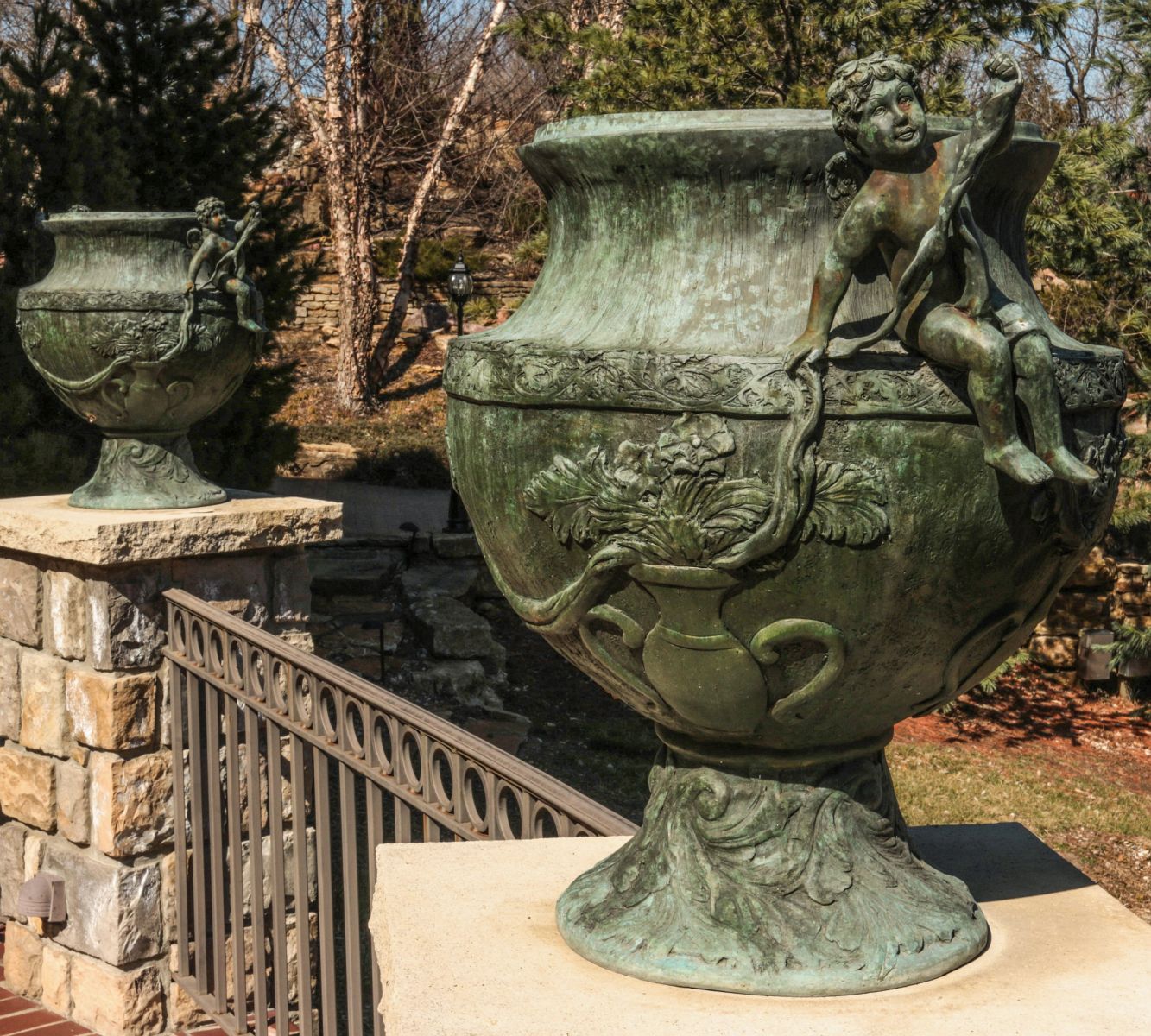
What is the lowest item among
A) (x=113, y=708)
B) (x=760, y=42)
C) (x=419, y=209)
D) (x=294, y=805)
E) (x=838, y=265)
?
(x=113, y=708)

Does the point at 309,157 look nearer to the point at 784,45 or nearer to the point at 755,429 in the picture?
the point at 784,45

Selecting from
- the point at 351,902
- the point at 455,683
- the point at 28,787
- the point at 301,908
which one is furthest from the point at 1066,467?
the point at 455,683

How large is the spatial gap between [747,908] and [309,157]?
18.8 meters

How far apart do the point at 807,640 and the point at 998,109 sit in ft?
1.94

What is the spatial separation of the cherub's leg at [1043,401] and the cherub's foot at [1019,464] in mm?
15

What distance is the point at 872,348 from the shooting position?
1.49 meters

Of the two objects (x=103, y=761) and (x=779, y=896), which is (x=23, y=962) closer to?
(x=103, y=761)

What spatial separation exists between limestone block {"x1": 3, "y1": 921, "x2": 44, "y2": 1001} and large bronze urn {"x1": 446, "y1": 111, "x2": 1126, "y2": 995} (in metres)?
3.15

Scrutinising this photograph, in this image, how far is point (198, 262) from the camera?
426 cm

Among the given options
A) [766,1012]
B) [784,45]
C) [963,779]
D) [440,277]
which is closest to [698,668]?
[766,1012]

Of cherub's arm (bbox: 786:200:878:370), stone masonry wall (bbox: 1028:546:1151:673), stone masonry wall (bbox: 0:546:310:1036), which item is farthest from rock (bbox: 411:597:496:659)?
cherub's arm (bbox: 786:200:878:370)

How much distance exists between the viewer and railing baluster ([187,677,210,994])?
3.80 m

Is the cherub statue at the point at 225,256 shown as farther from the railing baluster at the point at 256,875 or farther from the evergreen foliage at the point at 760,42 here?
the evergreen foliage at the point at 760,42

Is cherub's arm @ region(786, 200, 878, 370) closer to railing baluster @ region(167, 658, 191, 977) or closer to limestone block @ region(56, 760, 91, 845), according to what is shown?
railing baluster @ region(167, 658, 191, 977)
